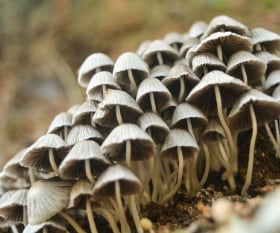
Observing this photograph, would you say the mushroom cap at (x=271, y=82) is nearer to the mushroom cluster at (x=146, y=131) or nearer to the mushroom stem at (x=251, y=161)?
the mushroom cluster at (x=146, y=131)

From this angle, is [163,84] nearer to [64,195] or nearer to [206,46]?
[206,46]

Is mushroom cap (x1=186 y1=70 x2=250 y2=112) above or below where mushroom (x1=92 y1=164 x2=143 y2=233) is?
above

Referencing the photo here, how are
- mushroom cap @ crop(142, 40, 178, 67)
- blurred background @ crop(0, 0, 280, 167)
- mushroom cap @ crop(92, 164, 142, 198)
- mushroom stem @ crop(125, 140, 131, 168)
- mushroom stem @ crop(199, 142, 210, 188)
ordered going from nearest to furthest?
mushroom cap @ crop(92, 164, 142, 198) < mushroom stem @ crop(125, 140, 131, 168) < mushroom stem @ crop(199, 142, 210, 188) < mushroom cap @ crop(142, 40, 178, 67) < blurred background @ crop(0, 0, 280, 167)

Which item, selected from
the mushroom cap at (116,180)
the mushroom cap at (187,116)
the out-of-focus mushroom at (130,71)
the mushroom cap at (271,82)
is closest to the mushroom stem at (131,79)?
the out-of-focus mushroom at (130,71)

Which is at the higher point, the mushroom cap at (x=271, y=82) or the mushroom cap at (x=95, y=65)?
the mushroom cap at (x=95, y=65)

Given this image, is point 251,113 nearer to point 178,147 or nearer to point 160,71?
point 178,147

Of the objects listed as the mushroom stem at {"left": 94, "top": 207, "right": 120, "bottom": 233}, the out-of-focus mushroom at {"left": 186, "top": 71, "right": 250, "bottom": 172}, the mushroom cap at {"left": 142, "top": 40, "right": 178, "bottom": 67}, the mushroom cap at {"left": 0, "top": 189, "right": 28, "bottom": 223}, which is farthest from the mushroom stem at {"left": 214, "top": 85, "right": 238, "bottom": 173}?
the mushroom cap at {"left": 0, "top": 189, "right": 28, "bottom": 223}

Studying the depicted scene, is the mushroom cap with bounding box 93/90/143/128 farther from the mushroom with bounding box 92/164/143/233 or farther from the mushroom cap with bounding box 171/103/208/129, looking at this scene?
the mushroom with bounding box 92/164/143/233
